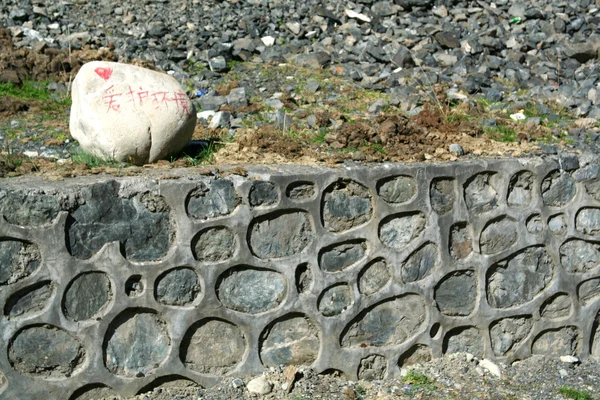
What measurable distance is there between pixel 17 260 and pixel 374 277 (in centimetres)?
214

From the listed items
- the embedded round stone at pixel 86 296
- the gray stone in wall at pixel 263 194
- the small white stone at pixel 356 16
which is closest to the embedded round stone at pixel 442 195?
the gray stone in wall at pixel 263 194

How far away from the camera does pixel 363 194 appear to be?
4652 mm

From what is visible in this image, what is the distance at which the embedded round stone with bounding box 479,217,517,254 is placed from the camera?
504cm

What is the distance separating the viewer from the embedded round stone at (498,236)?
16.5 ft

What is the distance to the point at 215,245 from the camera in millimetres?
4344

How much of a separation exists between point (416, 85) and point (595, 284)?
7.44 feet

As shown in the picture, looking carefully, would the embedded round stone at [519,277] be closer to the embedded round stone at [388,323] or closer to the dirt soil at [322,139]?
the embedded round stone at [388,323]

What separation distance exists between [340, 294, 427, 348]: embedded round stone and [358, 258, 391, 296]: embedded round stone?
112 millimetres

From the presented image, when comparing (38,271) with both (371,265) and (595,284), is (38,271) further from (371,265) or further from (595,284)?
(595,284)

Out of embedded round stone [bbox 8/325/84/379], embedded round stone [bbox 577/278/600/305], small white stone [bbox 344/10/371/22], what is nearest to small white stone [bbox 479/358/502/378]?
embedded round stone [bbox 577/278/600/305]

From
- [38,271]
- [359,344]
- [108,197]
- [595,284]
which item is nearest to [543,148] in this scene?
[595,284]

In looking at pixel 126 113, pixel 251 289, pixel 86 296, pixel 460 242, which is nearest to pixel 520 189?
pixel 460 242

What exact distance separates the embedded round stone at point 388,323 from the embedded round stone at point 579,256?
1.17 metres

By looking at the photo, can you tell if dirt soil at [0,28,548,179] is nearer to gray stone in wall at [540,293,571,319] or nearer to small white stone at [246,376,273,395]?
gray stone in wall at [540,293,571,319]
